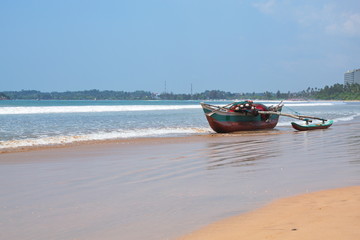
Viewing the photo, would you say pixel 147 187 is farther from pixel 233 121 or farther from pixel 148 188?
pixel 233 121

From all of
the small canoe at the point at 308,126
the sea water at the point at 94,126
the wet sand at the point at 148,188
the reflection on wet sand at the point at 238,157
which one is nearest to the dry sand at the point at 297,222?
the wet sand at the point at 148,188

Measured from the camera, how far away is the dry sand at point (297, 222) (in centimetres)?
397

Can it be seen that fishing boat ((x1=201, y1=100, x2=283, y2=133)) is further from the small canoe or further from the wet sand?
the wet sand

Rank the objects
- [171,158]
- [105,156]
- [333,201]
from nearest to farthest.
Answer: [333,201] → [171,158] → [105,156]

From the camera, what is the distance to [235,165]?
897cm

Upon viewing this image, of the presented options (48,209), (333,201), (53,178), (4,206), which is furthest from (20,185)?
(333,201)

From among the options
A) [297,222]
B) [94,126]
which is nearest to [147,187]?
[297,222]

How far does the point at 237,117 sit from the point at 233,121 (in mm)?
349

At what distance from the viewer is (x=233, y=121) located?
22188 millimetres

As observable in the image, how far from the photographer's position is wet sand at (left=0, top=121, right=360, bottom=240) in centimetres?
468

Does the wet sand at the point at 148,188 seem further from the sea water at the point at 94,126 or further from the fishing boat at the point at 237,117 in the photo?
the fishing boat at the point at 237,117

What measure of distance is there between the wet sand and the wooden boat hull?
1039 centimetres

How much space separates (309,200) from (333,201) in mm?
300

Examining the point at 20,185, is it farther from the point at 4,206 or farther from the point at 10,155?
the point at 10,155
